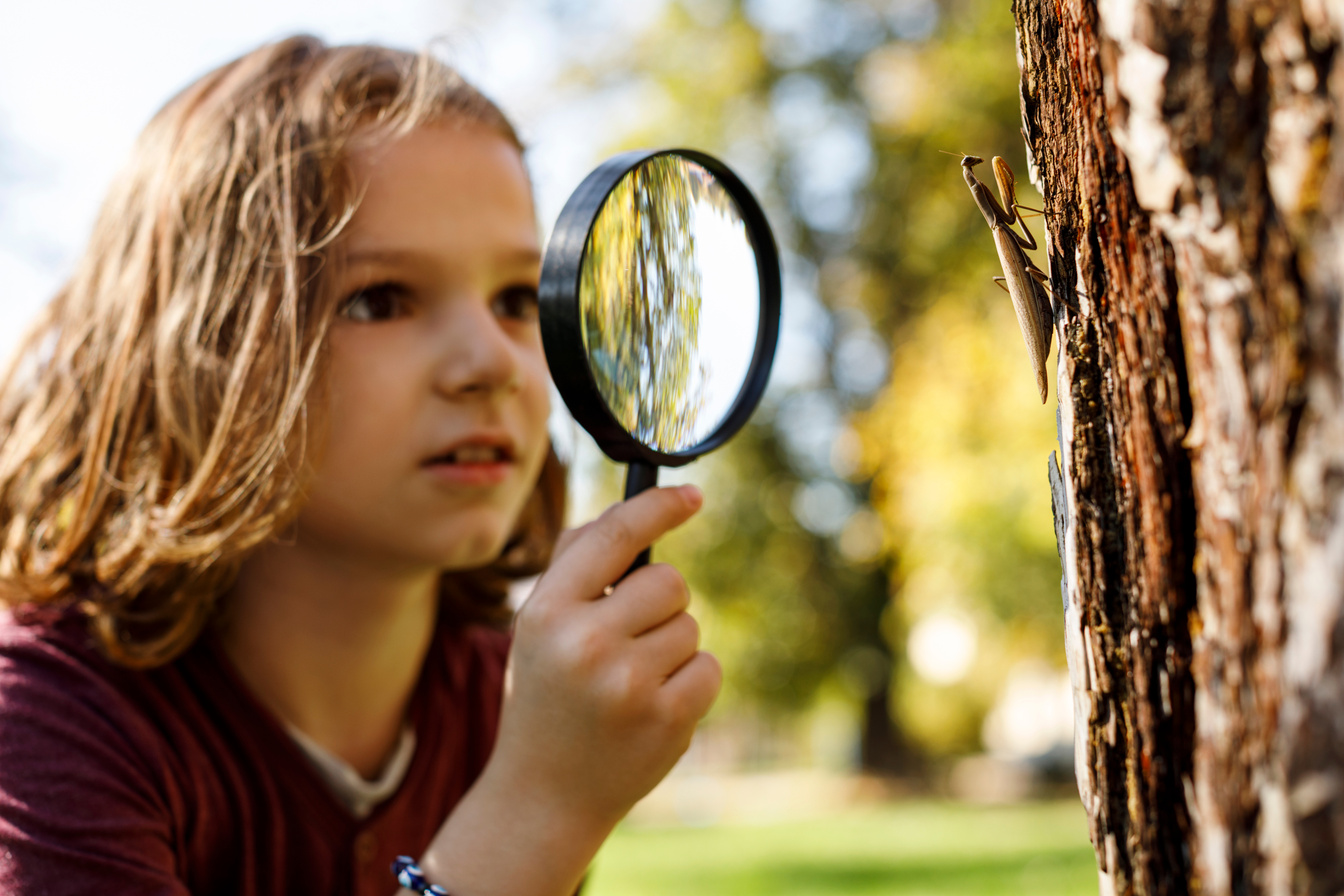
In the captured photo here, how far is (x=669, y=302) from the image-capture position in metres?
1.43

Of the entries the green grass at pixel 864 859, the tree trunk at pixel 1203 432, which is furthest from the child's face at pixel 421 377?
the green grass at pixel 864 859

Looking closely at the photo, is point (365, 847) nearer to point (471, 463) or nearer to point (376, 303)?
point (471, 463)

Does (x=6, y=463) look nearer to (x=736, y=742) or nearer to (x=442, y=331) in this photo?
(x=442, y=331)

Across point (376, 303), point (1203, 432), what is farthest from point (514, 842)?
point (1203, 432)

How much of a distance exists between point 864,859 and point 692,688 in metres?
6.61

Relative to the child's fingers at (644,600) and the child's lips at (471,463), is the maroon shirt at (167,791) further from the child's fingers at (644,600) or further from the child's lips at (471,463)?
the child's fingers at (644,600)

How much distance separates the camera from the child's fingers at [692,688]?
133cm

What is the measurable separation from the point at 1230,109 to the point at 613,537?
845 mm

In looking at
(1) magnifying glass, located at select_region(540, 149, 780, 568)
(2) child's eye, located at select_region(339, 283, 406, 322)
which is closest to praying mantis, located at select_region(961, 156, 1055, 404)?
(1) magnifying glass, located at select_region(540, 149, 780, 568)

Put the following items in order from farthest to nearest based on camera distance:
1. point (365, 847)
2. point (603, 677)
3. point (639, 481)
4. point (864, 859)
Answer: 1. point (864, 859)
2. point (365, 847)
3. point (639, 481)
4. point (603, 677)

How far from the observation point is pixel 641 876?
6.68m

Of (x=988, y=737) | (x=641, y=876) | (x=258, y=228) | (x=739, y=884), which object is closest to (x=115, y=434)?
(x=258, y=228)

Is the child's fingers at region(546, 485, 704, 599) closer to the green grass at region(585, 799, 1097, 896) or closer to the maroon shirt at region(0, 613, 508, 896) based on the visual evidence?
the maroon shirt at region(0, 613, 508, 896)

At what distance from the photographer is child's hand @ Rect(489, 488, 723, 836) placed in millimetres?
1281
